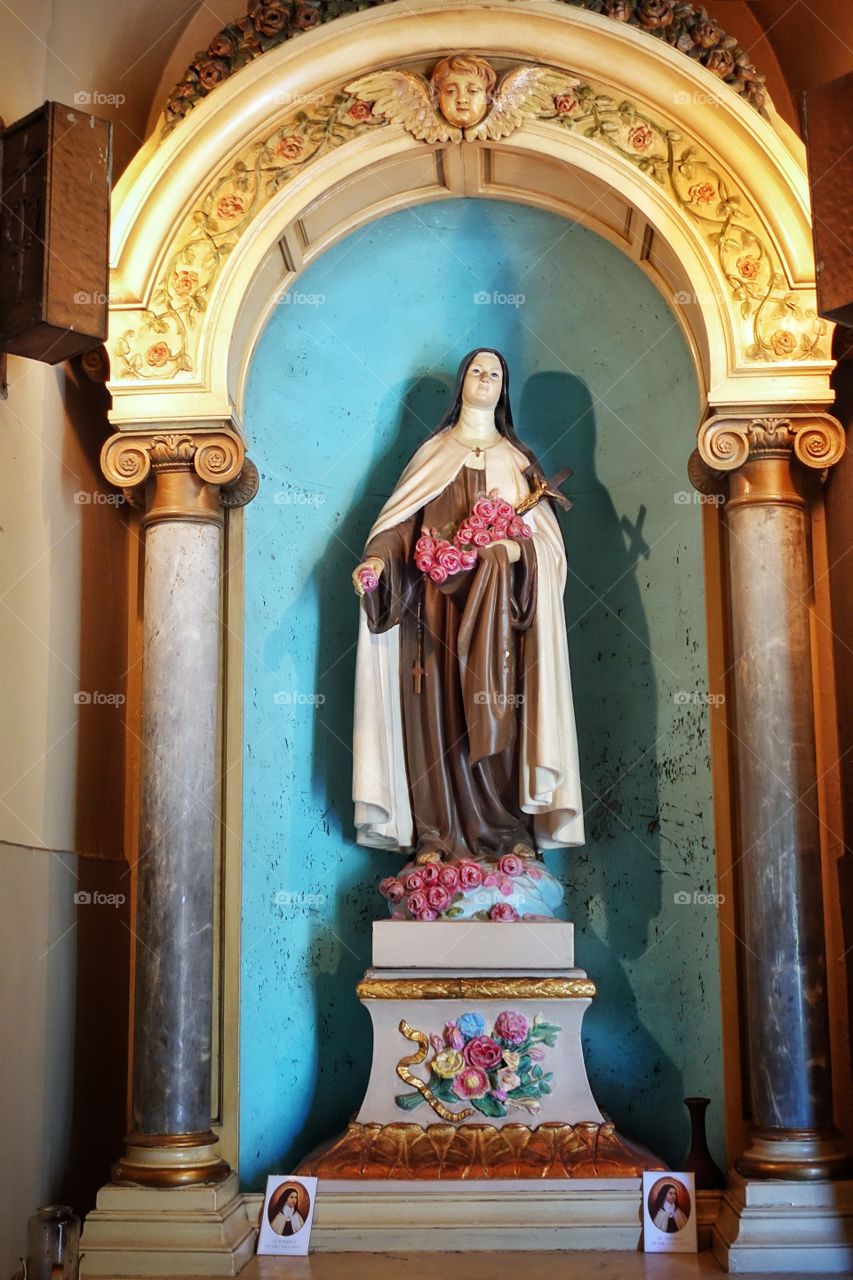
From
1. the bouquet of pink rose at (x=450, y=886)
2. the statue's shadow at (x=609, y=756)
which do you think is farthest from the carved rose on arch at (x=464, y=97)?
the bouquet of pink rose at (x=450, y=886)

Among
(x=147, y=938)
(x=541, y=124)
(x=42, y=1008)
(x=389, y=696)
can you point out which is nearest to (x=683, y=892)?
(x=389, y=696)

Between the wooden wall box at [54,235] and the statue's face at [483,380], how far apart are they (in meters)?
1.45

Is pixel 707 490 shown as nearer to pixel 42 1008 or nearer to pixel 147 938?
pixel 147 938

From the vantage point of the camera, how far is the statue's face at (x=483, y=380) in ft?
16.5

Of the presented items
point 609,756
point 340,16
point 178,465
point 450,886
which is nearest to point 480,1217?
point 450,886

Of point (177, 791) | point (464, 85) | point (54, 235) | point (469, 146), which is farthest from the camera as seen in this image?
point (469, 146)

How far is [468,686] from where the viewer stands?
186 inches

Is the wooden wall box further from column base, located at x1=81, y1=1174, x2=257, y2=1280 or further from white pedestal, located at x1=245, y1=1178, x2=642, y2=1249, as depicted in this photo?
white pedestal, located at x1=245, y1=1178, x2=642, y2=1249

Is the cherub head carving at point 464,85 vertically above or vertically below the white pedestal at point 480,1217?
above

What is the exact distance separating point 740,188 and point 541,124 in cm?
Result: 69

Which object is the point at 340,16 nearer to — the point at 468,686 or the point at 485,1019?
the point at 468,686

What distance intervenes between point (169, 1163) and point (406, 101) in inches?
132

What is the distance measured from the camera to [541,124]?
4910mm

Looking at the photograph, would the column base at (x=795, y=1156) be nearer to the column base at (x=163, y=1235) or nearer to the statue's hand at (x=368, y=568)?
the column base at (x=163, y=1235)
